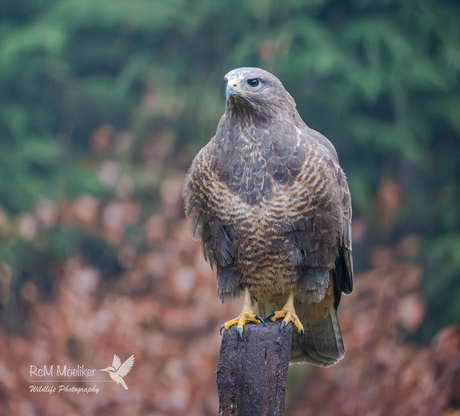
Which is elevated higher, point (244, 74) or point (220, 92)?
point (220, 92)

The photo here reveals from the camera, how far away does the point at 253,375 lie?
1.79 m

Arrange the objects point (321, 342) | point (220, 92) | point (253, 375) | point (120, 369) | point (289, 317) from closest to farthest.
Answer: point (253, 375) < point (289, 317) < point (321, 342) < point (120, 369) < point (220, 92)

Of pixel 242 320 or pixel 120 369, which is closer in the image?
pixel 242 320

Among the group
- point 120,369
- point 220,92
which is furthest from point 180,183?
point 120,369

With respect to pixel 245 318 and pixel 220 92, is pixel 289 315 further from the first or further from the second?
pixel 220 92

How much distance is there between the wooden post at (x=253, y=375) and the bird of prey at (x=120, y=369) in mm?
1820

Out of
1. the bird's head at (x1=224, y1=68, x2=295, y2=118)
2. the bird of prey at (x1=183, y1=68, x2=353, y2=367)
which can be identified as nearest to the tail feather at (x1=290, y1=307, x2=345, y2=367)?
the bird of prey at (x1=183, y1=68, x2=353, y2=367)

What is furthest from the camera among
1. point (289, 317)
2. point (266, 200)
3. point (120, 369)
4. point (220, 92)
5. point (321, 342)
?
point (220, 92)

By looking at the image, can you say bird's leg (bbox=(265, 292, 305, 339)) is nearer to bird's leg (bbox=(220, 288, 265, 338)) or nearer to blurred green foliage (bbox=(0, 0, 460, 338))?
bird's leg (bbox=(220, 288, 265, 338))

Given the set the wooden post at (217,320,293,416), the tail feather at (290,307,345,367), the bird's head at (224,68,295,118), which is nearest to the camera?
the wooden post at (217,320,293,416)

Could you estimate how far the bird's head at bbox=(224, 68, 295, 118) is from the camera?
1.92m

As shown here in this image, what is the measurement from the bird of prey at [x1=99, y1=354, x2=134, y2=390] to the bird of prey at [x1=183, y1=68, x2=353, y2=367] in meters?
1.67

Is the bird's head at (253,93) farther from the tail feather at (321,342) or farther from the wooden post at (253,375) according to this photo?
the tail feather at (321,342)

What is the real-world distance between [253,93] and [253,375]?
115 centimetres
